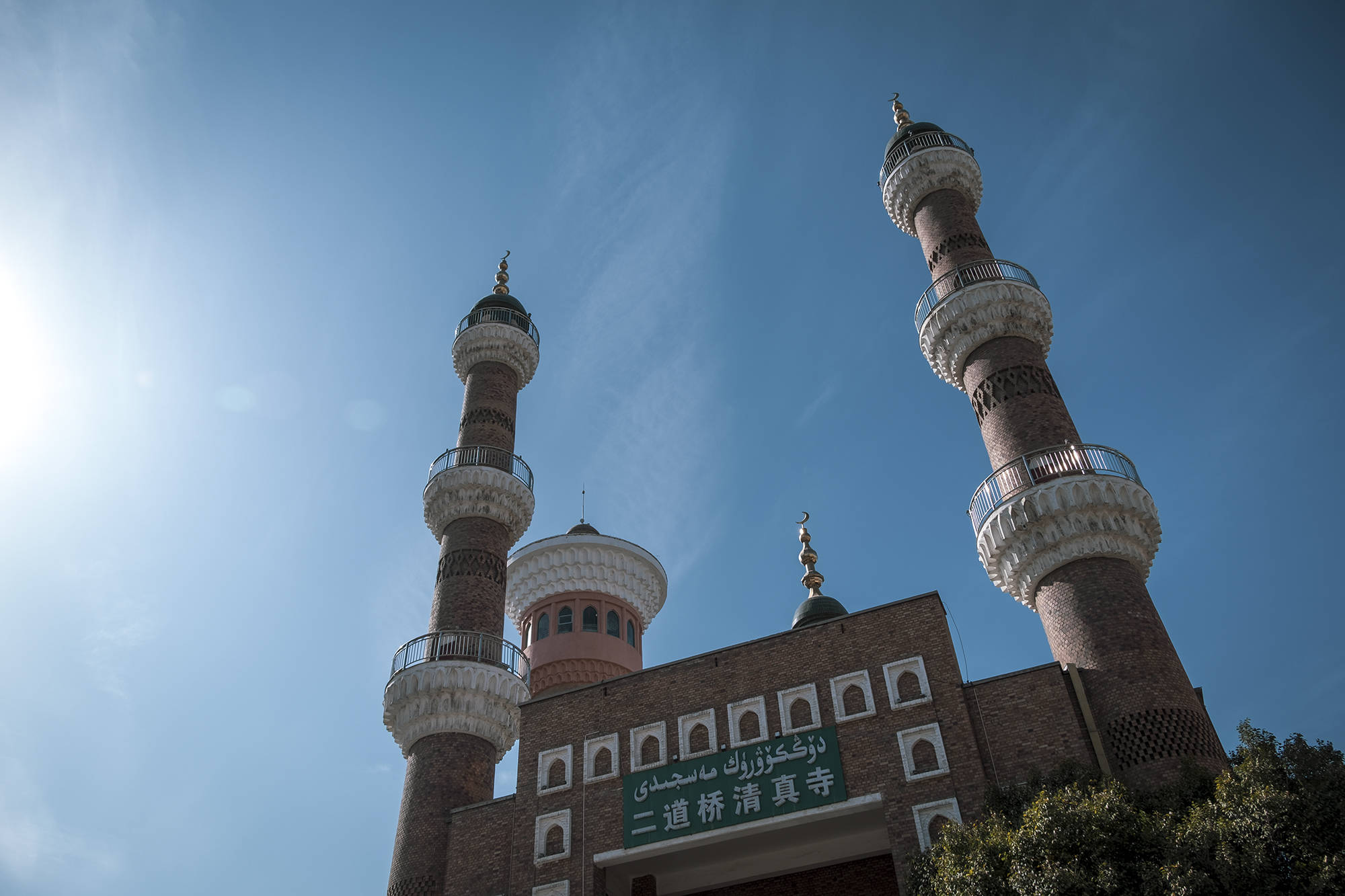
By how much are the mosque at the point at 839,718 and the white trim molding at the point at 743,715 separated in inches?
2.0

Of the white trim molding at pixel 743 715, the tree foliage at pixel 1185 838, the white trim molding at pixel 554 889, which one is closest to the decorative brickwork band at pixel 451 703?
the white trim molding at pixel 554 889

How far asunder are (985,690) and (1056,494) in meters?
4.38

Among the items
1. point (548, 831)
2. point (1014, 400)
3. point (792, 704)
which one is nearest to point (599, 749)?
point (548, 831)

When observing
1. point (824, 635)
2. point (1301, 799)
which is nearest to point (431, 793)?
point (824, 635)

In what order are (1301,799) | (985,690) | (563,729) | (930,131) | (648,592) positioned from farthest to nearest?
(648,592) → (930,131) → (563,729) → (985,690) → (1301,799)

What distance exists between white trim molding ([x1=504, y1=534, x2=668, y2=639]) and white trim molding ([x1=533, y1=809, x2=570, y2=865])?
48.2 ft

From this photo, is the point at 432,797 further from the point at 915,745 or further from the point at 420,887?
the point at 915,745

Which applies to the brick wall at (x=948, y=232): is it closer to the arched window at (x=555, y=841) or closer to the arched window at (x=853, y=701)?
the arched window at (x=853, y=701)

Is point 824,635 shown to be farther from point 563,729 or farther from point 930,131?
point 930,131

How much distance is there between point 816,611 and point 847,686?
383 inches

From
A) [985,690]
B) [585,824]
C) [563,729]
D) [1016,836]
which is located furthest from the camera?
[563,729]

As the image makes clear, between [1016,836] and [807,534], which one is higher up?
[807,534]

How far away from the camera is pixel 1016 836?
13.5m

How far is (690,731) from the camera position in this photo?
1947 cm
